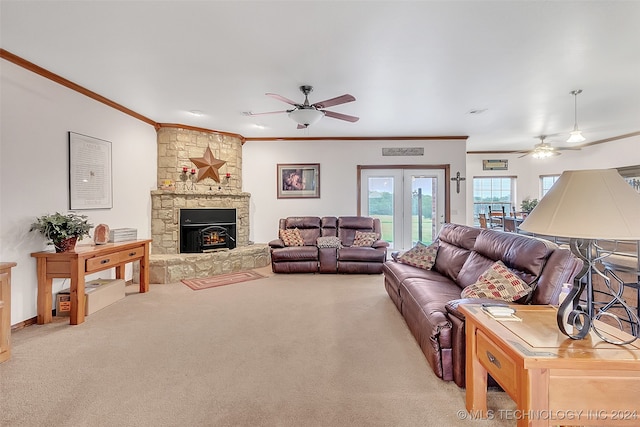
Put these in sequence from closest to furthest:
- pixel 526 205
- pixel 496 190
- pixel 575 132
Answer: pixel 575 132, pixel 526 205, pixel 496 190

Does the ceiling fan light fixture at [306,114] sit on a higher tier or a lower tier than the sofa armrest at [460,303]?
higher

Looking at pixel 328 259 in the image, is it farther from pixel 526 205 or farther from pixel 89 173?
pixel 526 205

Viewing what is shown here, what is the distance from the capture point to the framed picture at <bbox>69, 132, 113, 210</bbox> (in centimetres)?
368

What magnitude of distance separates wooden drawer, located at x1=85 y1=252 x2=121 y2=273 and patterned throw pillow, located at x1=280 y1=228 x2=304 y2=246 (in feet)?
8.74

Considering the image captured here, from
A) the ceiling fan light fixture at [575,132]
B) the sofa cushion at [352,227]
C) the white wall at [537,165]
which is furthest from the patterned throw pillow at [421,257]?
the white wall at [537,165]

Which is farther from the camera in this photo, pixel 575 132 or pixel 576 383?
pixel 575 132

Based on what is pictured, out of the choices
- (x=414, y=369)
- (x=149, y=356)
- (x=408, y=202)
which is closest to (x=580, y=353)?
(x=414, y=369)

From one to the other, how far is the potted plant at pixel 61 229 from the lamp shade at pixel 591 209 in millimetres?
4020

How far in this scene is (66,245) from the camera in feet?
10.6

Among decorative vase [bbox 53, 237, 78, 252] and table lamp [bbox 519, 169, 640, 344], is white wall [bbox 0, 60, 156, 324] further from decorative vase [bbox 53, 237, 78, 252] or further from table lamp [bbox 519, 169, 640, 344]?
table lamp [bbox 519, 169, 640, 344]

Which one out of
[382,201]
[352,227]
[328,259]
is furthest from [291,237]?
[382,201]

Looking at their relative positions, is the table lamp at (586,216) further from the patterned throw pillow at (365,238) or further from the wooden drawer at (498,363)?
the patterned throw pillow at (365,238)

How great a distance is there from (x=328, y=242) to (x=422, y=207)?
2508 mm

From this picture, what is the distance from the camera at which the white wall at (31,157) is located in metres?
2.96
